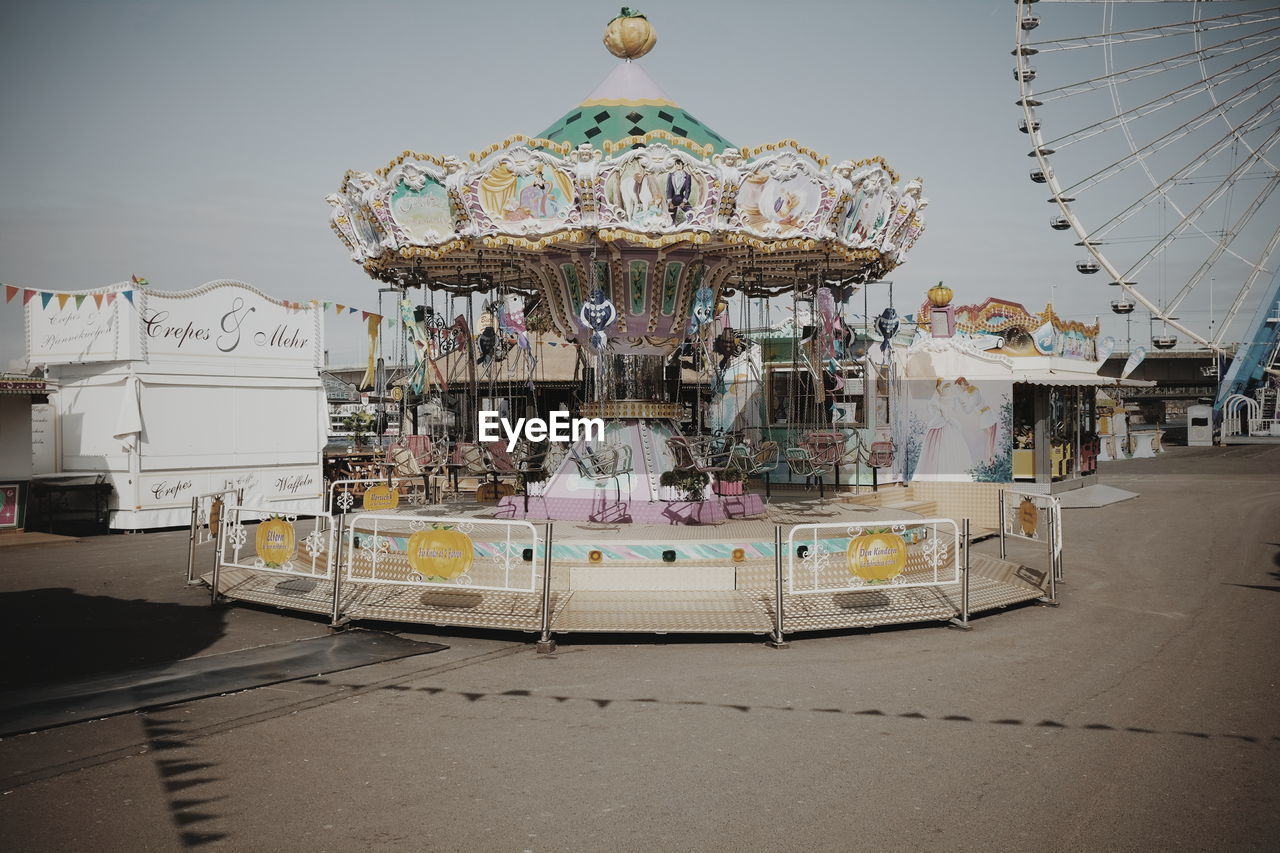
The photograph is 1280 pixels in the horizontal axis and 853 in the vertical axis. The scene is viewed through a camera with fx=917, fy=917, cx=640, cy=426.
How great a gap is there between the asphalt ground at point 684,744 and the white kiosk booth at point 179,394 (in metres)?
9.01

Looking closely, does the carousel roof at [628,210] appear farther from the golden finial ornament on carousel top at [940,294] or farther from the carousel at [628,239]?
the golden finial ornament on carousel top at [940,294]

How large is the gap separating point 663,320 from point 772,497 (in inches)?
214

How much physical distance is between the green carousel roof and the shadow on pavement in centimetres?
845

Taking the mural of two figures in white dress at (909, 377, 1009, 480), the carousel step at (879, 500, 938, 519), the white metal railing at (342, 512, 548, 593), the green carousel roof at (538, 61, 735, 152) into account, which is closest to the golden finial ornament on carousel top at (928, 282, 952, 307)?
the mural of two figures in white dress at (909, 377, 1009, 480)

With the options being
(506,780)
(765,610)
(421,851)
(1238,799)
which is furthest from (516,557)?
(1238,799)

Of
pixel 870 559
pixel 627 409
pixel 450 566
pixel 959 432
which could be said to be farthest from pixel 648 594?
pixel 959 432

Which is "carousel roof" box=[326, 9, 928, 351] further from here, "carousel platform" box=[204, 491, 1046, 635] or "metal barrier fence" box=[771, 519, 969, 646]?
"metal barrier fence" box=[771, 519, 969, 646]

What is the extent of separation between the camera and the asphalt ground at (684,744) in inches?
191

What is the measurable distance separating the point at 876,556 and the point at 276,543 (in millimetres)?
6956

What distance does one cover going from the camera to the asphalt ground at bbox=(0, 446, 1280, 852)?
4.84m

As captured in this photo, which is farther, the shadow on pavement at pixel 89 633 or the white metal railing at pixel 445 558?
the white metal railing at pixel 445 558

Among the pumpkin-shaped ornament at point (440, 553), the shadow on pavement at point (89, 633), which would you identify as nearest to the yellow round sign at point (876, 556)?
the pumpkin-shaped ornament at point (440, 553)

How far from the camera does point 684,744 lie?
6.17 meters

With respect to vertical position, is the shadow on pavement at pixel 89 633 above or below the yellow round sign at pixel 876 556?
below
